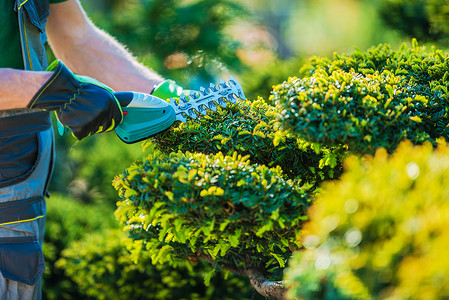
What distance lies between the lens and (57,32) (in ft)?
7.02

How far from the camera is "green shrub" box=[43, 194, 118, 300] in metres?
3.11

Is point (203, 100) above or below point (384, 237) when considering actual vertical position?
below

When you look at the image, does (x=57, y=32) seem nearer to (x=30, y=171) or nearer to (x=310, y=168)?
(x=30, y=171)

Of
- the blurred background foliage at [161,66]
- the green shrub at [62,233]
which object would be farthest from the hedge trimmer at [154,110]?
the green shrub at [62,233]

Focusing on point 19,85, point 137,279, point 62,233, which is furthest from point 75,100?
point 62,233

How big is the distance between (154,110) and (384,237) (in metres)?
1.03

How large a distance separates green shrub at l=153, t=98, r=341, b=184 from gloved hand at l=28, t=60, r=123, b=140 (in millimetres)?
284

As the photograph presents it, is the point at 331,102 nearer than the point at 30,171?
Yes

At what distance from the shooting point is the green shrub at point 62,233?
123 inches

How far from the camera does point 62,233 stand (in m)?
3.33

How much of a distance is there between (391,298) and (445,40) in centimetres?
253

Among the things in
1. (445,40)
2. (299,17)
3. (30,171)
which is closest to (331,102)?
(30,171)

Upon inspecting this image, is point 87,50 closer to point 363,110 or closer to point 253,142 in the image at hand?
point 253,142

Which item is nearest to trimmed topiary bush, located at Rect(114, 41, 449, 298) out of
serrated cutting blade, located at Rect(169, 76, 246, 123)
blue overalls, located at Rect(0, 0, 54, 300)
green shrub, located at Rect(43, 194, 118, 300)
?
serrated cutting blade, located at Rect(169, 76, 246, 123)
